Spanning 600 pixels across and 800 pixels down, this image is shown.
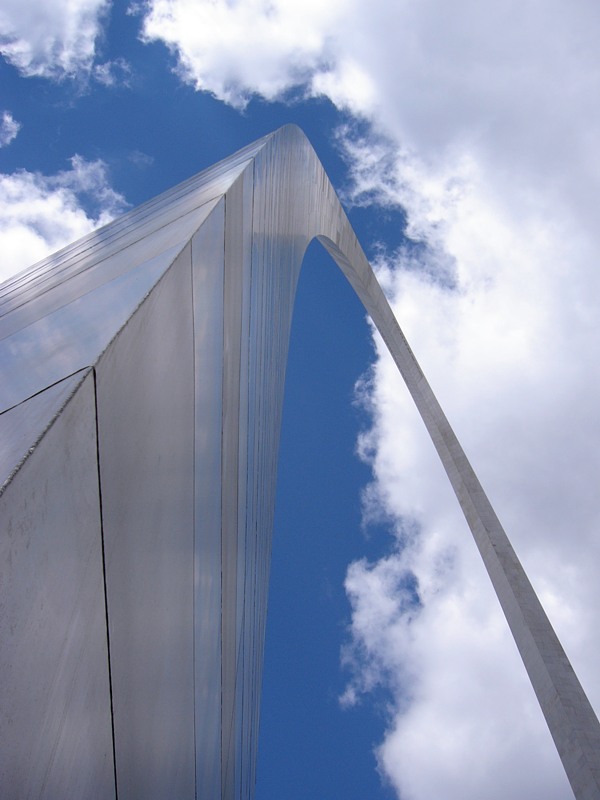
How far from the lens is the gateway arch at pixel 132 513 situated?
7.26 ft

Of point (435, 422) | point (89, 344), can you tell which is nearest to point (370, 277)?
point (435, 422)

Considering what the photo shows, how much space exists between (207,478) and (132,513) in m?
2.03

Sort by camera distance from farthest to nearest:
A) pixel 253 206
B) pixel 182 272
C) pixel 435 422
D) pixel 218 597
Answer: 1. pixel 435 422
2. pixel 253 206
3. pixel 218 597
4. pixel 182 272

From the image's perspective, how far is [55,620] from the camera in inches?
92.4

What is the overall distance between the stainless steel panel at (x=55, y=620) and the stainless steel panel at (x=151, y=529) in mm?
184

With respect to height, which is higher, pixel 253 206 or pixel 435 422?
pixel 435 422

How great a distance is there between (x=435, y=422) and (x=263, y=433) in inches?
608

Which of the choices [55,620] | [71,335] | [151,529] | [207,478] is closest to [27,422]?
[55,620]

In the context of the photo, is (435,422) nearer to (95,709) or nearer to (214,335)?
(214,335)

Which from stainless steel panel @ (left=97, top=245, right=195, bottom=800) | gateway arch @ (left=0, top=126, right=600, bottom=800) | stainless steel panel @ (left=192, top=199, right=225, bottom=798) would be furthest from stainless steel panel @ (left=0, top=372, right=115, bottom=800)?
stainless steel panel @ (left=192, top=199, right=225, bottom=798)

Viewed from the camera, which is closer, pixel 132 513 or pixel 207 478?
pixel 132 513

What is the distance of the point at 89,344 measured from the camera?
2.89 metres

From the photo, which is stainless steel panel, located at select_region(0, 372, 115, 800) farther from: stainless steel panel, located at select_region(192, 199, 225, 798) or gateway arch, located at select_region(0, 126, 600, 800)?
stainless steel panel, located at select_region(192, 199, 225, 798)

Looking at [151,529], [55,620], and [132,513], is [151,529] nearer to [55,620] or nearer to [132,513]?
[132,513]
